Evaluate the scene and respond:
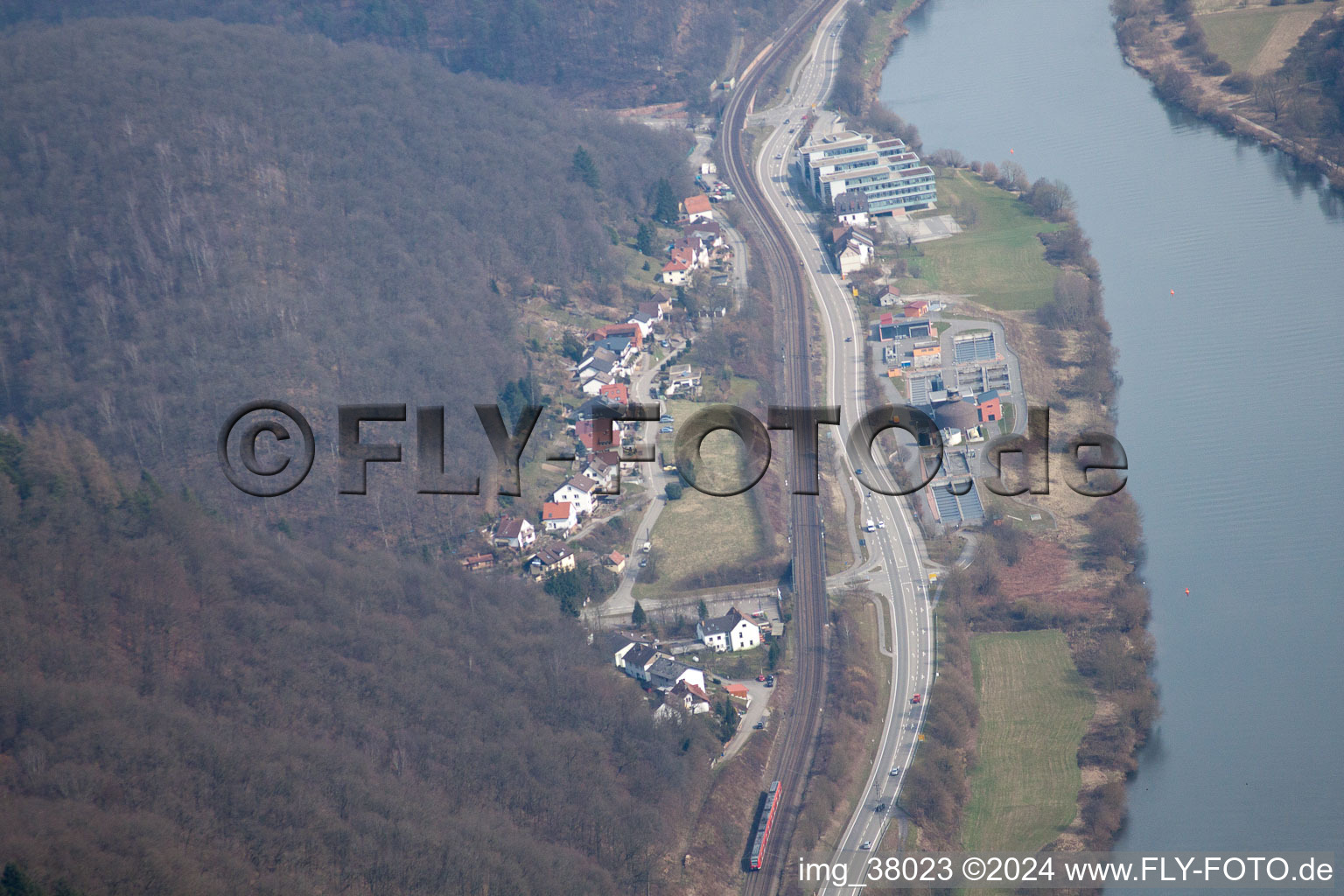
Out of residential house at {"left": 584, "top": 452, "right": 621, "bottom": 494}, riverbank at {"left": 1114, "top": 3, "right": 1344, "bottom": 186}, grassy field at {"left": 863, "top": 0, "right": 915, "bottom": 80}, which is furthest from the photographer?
grassy field at {"left": 863, "top": 0, "right": 915, "bottom": 80}

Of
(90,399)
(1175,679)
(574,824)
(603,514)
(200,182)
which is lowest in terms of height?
(574,824)

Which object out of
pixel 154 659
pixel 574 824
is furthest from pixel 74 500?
pixel 574 824

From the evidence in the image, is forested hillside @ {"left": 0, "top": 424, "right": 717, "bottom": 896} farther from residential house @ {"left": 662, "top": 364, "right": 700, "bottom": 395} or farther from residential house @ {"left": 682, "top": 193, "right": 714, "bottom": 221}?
residential house @ {"left": 682, "top": 193, "right": 714, "bottom": 221}

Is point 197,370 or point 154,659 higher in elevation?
point 197,370

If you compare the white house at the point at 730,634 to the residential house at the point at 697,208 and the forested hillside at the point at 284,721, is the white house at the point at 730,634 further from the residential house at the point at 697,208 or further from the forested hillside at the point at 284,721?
the residential house at the point at 697,208

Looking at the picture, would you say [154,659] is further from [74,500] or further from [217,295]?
[217,295]

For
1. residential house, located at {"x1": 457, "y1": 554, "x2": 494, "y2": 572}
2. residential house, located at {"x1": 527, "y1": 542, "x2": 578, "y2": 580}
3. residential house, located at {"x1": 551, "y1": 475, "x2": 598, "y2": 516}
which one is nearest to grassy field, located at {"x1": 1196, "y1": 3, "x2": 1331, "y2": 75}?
residential house, located at {"x1": 551, "y1": 475, "x2": 598, "y2": 516}

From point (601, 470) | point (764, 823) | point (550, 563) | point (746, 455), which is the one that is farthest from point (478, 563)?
point (764, 823)
